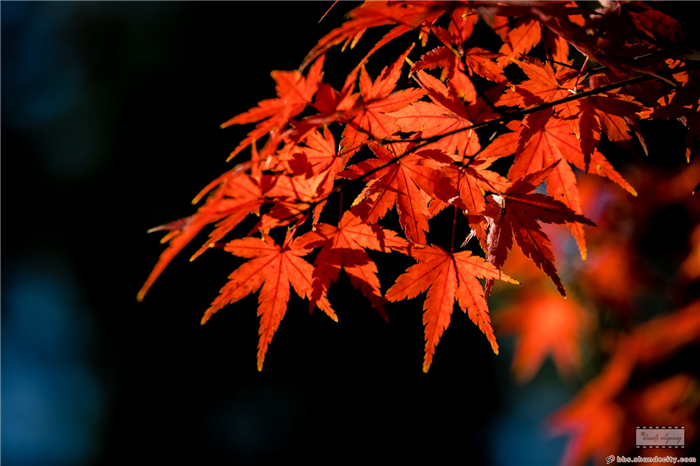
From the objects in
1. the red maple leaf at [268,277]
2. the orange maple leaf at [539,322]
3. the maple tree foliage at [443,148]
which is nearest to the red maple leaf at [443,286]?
the maple tree foliage at [443,148]

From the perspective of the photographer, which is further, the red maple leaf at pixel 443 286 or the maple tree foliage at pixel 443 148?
the red maple leaf at pixel 443 286

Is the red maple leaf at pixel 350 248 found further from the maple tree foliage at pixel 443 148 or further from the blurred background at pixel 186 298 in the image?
the blurred background at pixel 186 298

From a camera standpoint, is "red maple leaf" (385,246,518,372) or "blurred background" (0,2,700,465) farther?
"blurred background" (0,2,700,465)

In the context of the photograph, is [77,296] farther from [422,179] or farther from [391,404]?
[422,179]

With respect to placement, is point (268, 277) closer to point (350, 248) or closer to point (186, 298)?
point (350, 248)

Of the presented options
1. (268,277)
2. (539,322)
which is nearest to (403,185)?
(268,277)

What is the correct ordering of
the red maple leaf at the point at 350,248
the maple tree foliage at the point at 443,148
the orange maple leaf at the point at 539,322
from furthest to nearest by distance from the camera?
the orange maple leaf at the point at 539,322, the red maple leaf at the point at 350,248, the maple tree foliage at the point at 443,148

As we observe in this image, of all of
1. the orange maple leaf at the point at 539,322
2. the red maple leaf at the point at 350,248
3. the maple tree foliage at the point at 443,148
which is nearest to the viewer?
the maple tree foliage at the point at 443,148

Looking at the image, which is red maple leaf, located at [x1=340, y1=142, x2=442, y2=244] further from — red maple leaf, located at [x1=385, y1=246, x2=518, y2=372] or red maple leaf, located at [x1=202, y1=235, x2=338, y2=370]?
red maple leaf, located at [x1=202, y1=235, x2=338, y2=370]

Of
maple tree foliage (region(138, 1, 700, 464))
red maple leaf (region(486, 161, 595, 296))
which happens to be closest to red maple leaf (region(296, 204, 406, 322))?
maple tree foliage (region(138, 1, 700, 464))

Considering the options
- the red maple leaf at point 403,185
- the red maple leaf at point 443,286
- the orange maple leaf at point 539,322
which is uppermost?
the red maple leaf at point 403,185

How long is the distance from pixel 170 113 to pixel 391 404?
404 cm

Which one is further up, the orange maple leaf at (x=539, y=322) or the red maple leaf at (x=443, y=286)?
the red maple leaf at (x=443, y=286)

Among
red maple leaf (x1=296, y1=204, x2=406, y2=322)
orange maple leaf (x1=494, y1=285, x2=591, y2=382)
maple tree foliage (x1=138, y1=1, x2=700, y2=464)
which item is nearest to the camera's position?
maple tree foliage (x1=138, y1=1, x2=700, y2=464)
